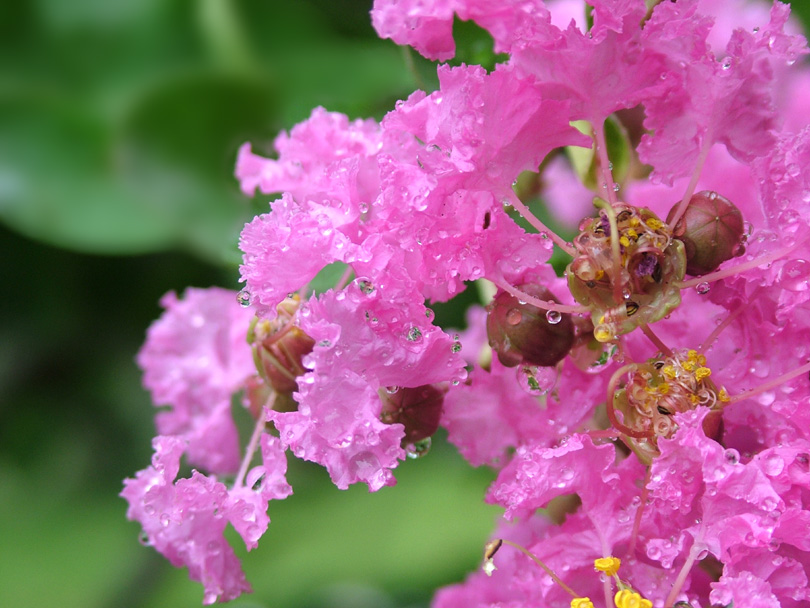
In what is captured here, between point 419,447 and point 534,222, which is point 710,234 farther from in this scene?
point 419,447

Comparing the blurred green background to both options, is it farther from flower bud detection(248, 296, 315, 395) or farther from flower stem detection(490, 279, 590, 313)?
flower stem detection(490, 279, 590, 313)

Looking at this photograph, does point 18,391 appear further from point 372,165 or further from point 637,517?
point 637,517

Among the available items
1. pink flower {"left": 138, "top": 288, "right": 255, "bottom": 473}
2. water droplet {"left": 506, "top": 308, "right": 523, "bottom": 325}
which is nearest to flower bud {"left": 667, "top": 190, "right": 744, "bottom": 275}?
water droplet {"left": 506, "top": 308, "right": 523, "bottom": 325}

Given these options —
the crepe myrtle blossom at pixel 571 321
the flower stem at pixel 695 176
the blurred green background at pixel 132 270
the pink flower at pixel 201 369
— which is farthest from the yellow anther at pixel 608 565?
the blurred green background at pixel 132 270

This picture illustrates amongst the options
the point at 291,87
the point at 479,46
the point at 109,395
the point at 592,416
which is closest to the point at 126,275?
the point at 109,395

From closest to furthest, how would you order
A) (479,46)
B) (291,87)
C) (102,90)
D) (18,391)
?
(479,46) < (291,87) < (102,90) < (18,391)

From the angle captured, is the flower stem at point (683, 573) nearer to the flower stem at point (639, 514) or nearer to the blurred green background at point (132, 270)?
the flower stem at point (639, 514)

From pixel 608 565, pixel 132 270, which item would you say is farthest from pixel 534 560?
pixel 132 270
